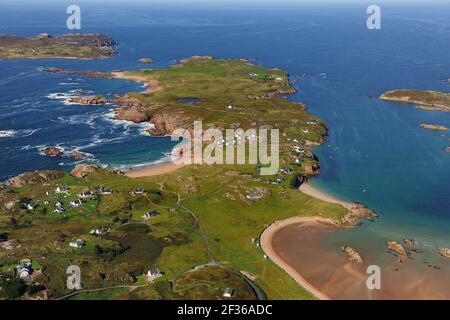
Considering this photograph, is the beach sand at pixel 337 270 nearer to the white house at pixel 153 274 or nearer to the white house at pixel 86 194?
the white house at pixel 153 274

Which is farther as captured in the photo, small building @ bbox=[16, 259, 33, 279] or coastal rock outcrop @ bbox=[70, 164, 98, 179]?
coastal rock outcrop @ bbox=[70, 164, 98, 179]

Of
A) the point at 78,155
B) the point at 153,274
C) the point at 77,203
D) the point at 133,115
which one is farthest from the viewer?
the point at 133,115

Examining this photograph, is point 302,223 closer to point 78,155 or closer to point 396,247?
point 396,247

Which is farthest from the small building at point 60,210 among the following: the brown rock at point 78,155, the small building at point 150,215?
the brown rock at point 78,155

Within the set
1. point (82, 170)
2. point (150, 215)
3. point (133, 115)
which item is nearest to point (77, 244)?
point (150, 215)

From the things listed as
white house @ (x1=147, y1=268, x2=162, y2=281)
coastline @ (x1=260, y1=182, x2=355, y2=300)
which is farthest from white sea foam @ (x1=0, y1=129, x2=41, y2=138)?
coastline @ (x1=260, y1=182, x2=355, y2=300)

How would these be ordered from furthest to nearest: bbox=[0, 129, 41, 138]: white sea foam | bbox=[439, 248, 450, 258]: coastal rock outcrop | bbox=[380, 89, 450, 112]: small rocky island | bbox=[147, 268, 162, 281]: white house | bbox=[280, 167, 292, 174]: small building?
bbox=[380, 89, 450, 112]: small rocky island
bbox=[0, 129, 41, 138]: white sea foam
bbox=[280, 167, 292, 174]: small building
bbox=[439, 248, 450, 258]: coastal rock outcrop
bbox=[147, 268, 162, 281]: white house

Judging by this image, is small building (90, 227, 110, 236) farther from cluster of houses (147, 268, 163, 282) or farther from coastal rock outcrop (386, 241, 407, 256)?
coastal rock outcrop (386, 241, 407, 256)
